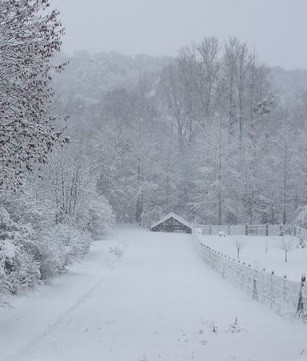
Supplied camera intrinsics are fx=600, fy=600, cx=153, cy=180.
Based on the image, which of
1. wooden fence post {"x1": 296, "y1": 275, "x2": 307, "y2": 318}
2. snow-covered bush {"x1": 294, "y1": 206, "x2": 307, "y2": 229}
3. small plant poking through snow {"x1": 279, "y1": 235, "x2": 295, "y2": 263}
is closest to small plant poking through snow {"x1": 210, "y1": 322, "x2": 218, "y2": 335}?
wooden fence post {"x1": 296, "y1": 275, "x2": 307, "y2": 318}

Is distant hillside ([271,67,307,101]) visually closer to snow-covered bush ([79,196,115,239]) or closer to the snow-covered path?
snow-covered bush ([79,196,115,239])

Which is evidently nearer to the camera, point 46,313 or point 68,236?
point 46,313

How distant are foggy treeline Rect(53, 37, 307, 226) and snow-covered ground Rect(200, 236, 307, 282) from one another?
28.4 feet

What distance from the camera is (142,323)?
15297mm

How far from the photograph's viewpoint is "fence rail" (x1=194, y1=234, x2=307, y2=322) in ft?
52.1

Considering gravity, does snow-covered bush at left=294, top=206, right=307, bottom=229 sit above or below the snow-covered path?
above

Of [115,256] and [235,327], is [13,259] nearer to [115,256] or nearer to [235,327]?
[235,327]

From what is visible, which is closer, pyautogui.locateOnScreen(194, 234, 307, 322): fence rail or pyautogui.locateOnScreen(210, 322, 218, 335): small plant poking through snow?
pyautogui.locateOnScreen(210, 322, 218, 335): small plant poking through snow

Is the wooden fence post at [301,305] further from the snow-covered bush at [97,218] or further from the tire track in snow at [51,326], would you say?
the snow-covered bush at [97,218]

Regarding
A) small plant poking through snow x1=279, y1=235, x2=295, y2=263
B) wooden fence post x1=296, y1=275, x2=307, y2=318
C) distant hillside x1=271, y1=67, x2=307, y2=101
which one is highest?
distant hillside x1=271, y1=67, x2=307, y2=101

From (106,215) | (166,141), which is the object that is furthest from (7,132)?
(166,141)

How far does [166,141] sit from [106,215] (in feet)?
69.1

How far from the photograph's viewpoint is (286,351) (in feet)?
38.8

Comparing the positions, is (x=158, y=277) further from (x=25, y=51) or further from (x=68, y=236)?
(x=25, y=51)
